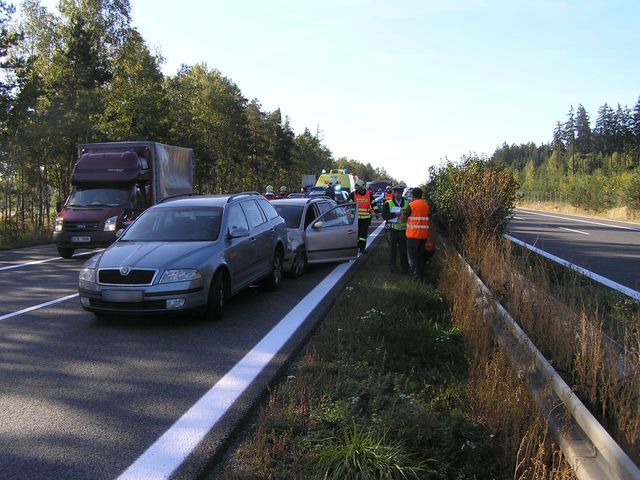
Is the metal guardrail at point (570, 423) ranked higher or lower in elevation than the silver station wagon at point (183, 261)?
lower

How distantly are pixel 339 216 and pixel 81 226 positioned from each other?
649cm

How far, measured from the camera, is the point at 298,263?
11.3 m

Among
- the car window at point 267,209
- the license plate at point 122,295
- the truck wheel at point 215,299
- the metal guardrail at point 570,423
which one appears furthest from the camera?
the car window at point 267,209

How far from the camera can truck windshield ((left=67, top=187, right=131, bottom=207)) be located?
48.2 feet

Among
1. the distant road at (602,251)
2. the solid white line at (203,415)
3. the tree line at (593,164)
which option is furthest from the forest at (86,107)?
the tree line at (593,164)

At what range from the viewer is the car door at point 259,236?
881 centimetres

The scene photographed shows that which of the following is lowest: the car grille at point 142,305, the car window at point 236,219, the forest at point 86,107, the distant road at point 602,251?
the distant road at point 602,251

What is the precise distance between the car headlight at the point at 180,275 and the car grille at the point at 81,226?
314 inches

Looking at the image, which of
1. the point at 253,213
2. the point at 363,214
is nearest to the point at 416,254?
the point at 253,213

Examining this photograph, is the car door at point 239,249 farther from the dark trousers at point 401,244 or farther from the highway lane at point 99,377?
the dark trousers at point 401,244

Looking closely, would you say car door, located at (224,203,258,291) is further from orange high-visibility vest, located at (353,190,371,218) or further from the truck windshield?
the truck windshield

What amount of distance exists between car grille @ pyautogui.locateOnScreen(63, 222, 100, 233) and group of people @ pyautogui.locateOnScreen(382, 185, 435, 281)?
7.34 meters

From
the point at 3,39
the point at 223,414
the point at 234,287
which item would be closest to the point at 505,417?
the point at 223,414

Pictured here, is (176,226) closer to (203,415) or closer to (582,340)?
(203,415)
